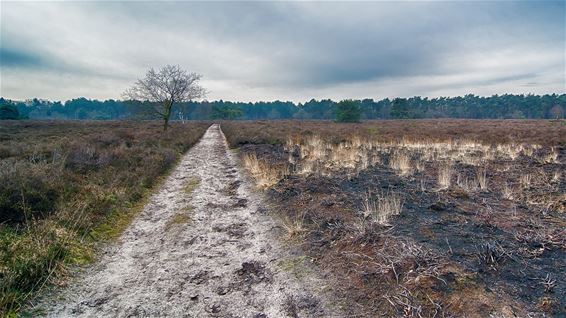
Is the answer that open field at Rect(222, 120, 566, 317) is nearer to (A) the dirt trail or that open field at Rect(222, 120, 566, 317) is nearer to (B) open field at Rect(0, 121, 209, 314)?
(A) the dirt trail

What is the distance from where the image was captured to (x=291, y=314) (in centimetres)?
341

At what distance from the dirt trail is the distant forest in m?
69.3

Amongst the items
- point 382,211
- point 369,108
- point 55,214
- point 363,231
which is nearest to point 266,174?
point 382,211

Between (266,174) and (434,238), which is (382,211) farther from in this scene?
(266,174)

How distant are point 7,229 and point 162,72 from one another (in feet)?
96.4

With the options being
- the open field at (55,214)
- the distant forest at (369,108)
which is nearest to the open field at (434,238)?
the open field at (55,214)

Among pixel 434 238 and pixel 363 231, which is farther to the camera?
pixel 363 231

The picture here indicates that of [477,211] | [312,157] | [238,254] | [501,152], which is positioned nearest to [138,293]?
[238,254]

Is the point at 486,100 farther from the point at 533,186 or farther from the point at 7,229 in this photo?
the point at 7,229

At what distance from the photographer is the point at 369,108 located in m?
115

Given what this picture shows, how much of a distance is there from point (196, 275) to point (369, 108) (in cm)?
11881

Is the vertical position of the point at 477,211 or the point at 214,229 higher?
the point at 477,211

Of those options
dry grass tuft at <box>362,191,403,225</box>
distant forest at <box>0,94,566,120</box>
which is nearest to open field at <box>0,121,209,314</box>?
dry grass tuft at <box>362,191,403,225</box>

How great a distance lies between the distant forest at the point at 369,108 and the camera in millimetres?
93812
